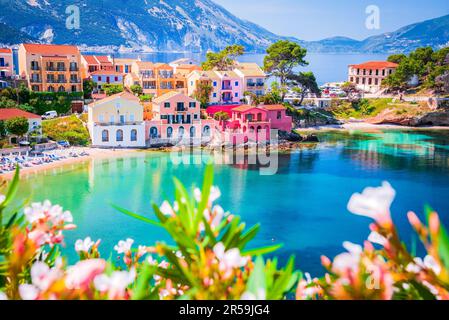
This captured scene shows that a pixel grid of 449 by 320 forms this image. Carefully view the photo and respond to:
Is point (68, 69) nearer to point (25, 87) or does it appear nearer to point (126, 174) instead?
point (25, 87)

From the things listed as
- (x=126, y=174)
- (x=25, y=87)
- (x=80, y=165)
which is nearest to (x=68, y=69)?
(x=25, y=87)

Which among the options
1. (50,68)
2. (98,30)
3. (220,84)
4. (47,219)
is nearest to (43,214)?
(47,219)

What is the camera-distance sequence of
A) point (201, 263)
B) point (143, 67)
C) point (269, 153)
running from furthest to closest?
point (143, 67), point (269, 153), point (201, 263)

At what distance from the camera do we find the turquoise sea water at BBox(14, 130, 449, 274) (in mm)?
17578

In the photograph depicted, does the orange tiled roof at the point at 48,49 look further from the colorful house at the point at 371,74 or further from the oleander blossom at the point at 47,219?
the oleander blossom at the point at 47,219

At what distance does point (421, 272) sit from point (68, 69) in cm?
3946

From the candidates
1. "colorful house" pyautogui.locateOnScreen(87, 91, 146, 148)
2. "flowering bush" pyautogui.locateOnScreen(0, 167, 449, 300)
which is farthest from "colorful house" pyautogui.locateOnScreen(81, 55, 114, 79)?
"flowering bush" pyautogui.locateOnScreen(0, 167, 449, 300)

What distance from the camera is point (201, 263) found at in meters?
2.11

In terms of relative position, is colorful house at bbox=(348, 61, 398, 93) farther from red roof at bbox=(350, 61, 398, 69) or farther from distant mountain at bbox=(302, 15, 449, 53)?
distant mountain at bbox=(302, 15, 449, 53)

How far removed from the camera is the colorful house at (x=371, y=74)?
191 feet

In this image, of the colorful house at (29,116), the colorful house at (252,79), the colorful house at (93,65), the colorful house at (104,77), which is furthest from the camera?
the colorful house at (93,65)

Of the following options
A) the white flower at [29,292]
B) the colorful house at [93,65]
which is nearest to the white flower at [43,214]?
the white flower at [29,292]

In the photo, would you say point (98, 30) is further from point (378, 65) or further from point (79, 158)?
point (79, 158)

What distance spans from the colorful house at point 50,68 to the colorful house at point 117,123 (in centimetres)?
599
